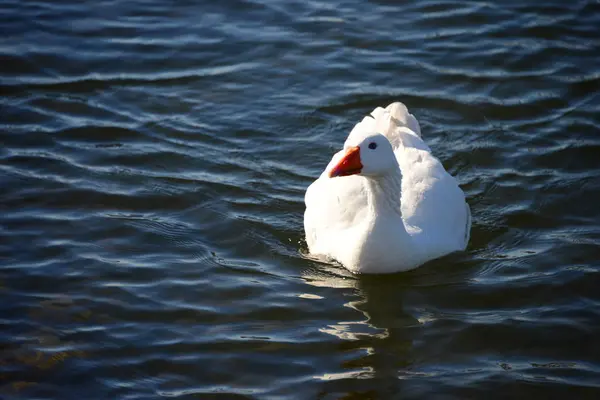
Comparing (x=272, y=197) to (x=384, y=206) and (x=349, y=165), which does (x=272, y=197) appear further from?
(x=349, y=165)

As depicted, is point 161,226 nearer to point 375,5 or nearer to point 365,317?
point 365,317

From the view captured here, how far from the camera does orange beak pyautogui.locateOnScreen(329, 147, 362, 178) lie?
294 inches

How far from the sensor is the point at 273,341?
7.15m

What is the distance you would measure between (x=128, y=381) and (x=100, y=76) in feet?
19.6

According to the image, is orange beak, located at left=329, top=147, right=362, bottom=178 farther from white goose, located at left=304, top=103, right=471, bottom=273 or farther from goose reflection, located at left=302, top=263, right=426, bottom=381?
goose reflection, located at left=302, top=263, right=426, bottom=381

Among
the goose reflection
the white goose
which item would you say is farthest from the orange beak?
the goose reflection

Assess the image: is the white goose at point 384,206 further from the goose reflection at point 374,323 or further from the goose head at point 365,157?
the goose reflection at point 374,323

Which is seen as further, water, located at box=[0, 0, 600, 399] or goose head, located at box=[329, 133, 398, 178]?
goose head, located at box=[329, 133, 398, 178]

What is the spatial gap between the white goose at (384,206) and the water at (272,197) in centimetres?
20

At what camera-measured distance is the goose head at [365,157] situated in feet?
24.6

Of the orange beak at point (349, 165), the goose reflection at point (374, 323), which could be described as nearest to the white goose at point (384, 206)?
the orange beak at point (349, 165)

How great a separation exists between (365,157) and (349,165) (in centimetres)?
17

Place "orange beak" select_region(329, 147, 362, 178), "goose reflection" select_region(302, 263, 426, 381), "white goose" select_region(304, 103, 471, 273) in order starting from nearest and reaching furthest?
"goose reflection" select_region(302, 263, 426, 381), "orange beak" select_region(329, 147, 362, 178), "white goose" select_region(304, 103, 471, 273)

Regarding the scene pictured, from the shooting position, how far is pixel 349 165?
7.50 metres
